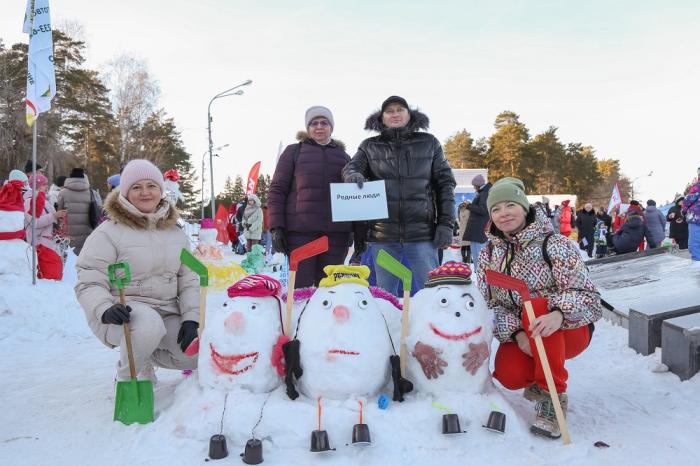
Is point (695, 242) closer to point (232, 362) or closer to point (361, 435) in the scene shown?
point (361, 435)

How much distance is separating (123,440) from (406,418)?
52.8 inches

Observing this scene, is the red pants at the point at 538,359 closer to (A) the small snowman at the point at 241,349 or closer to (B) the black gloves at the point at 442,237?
(B) the black gloves at the point at 442,237

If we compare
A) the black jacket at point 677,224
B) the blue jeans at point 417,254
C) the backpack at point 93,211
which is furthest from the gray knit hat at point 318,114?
the black jacket at point 677,224

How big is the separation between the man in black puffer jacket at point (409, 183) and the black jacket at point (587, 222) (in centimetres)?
1084

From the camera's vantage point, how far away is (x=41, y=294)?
5.08m

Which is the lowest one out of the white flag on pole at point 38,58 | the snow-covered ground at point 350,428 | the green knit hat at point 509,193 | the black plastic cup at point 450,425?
the snow-covered ground at point 350,428

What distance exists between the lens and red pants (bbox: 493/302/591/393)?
2398mm

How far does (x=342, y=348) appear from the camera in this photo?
7.65ft

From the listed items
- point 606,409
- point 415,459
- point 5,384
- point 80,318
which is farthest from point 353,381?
point 80,318

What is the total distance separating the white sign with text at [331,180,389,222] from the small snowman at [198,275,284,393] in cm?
92

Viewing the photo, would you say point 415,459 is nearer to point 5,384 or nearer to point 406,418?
point 406,418

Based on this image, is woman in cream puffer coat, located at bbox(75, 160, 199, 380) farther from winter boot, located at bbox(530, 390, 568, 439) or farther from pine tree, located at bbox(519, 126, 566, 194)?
pine tree, located at bbox(519, 126, 566, 194)

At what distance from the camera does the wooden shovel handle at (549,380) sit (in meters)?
2.24

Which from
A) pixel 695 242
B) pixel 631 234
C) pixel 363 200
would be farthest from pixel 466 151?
pixel 363 200
